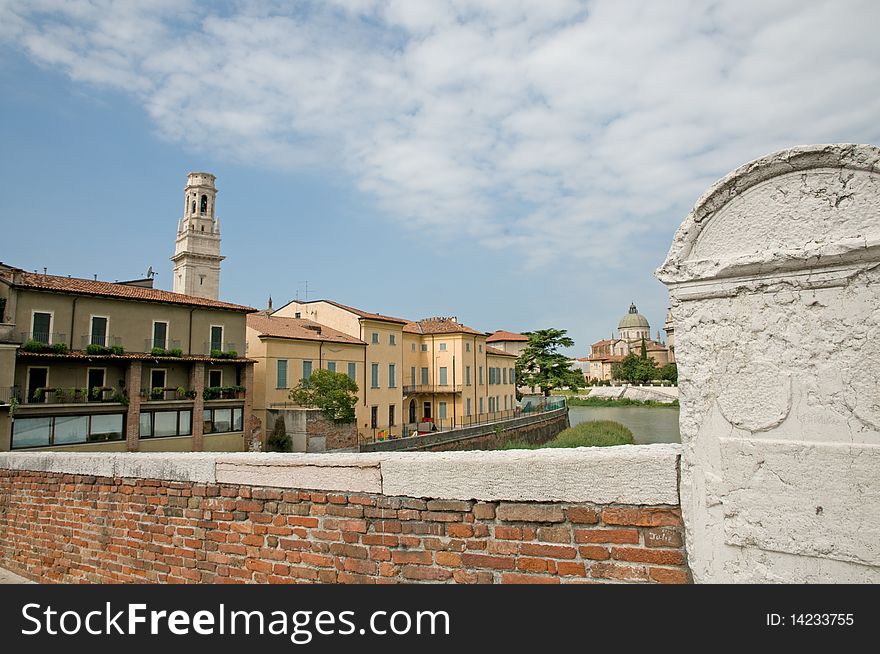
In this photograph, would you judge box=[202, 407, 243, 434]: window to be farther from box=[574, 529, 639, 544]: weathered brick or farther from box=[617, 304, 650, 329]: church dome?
box=[617, 304, 650, 329]: church dome

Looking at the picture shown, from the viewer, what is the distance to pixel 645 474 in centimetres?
245

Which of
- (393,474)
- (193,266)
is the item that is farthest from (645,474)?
(193,266)

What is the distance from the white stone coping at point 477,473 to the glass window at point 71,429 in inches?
810

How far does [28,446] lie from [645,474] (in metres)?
23.5

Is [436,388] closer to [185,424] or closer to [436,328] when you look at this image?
[436,328]

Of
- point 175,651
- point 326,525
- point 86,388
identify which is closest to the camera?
point 175,651

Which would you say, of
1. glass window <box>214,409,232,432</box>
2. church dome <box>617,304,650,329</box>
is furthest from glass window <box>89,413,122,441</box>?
church dome <box>617,304,650,329</box>

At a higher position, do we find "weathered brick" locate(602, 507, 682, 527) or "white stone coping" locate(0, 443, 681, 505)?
"white stone coping" locate(0, 443, 681, 505)

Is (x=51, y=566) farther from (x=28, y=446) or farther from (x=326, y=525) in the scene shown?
(x=28, y=446)

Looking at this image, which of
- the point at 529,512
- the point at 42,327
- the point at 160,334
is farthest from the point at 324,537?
the point at 160,334

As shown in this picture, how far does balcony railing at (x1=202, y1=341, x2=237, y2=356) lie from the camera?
2593 cm

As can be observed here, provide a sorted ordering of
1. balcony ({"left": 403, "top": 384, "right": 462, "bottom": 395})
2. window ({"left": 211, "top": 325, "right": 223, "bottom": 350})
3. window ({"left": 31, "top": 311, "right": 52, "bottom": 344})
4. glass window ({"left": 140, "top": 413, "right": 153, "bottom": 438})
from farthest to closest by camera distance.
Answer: balcony ({"left": 403, "top": 384, "right": 462, "bottom": 395}), window ({"left": 211, "top": 325, "right": 223, "bottom": 350}), glass window ({"left": 140, "top": 413, "right": 153, "bottom": 438}), window ({"left": 31, "top": 311, "right": 52, "bottom": 344})

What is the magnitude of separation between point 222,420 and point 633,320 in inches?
5080

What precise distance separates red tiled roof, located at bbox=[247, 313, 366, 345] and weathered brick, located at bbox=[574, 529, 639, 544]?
27.3 m
